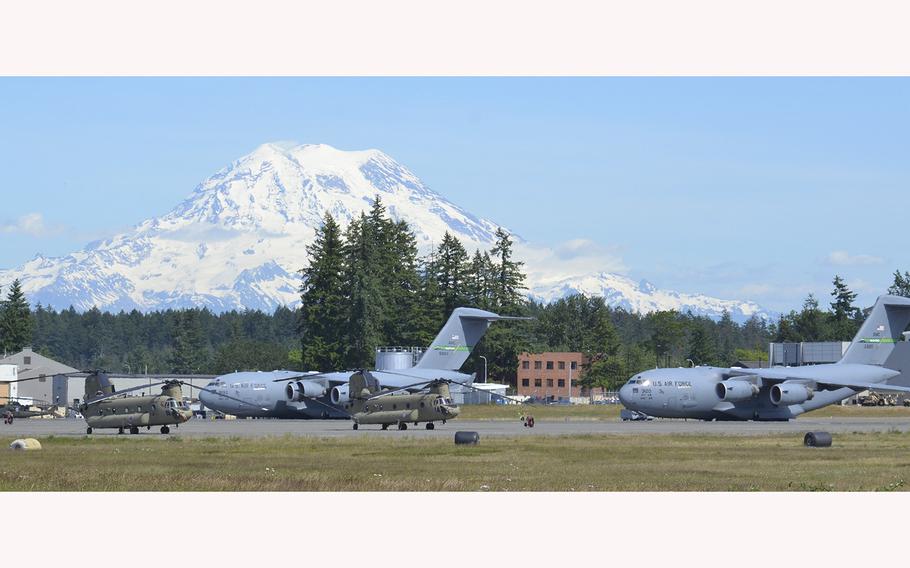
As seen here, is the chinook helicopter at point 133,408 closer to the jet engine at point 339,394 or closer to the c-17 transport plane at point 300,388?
the c-17 transport plane at point 300,388

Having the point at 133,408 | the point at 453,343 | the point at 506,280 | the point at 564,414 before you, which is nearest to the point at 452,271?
the point at 506,280

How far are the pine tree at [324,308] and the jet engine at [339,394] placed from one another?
203ft

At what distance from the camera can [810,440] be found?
2030 inches

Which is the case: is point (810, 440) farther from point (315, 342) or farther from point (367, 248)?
point (367, 248)

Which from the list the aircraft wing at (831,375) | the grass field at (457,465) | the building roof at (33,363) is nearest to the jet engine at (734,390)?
the aircraft wing at (831,375)

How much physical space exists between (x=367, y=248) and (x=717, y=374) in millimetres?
89319

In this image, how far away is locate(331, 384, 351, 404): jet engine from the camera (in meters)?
84.8

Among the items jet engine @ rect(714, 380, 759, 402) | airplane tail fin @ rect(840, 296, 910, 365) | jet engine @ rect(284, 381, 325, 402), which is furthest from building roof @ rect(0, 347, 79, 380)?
airplane tail fin @ rect(840, 296, 910, 365)

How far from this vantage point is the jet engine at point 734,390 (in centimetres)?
7788

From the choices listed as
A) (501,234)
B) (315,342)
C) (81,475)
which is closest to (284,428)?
(81,475)

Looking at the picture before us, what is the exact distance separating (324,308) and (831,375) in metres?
80.3

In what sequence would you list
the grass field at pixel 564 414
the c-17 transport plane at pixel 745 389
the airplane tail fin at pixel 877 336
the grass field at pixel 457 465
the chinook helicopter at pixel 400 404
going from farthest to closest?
the grass field at pixel 564 414 < the airplane tail fin at pixel 877 336 < the c-17 transport plane at pixel 745 389 < the chinook helicopter at pixel 400 404 < the grass field at pixel 457 465

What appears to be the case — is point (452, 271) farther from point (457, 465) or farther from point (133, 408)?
point (457, 465)

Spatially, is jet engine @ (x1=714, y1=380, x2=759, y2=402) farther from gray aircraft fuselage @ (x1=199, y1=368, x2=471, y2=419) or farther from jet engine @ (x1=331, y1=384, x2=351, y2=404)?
jet engine @ (x1=331, y1=384, x2=351, y2=404)
